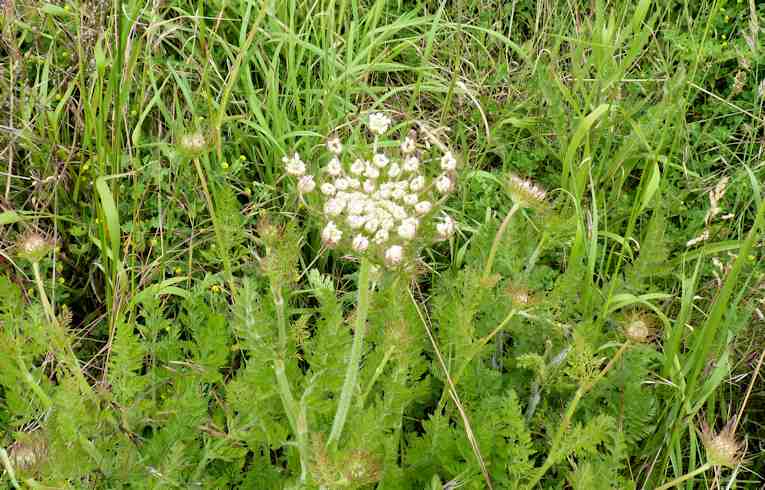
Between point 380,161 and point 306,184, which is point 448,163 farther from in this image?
point 306,184

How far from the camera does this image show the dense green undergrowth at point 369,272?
1759mm

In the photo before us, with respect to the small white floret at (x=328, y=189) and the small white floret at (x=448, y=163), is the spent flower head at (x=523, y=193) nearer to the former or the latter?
the small white floret at (x=448, y=163)

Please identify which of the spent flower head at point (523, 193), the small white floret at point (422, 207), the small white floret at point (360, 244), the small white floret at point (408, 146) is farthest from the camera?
the spent flower head at point (523, 193)

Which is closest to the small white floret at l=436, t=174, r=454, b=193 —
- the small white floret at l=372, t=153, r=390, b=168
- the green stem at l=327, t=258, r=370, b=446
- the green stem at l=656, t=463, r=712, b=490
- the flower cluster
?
the flower cluster

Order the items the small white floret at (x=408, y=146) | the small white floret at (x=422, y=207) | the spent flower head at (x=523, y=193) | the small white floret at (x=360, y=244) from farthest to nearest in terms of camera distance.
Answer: the spent flower head at (x=523, y=193), the small white floret at (x=408, y=146), the small white floret at (x=422, y=207), the small white floret at (x=360, y=244)

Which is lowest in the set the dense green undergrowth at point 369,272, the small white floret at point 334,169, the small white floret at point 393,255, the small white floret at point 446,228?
the dense green undergrowth at point 369,272

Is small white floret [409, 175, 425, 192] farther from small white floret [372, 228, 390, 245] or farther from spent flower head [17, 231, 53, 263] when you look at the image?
spent flower head [17, 231, 53, 263]

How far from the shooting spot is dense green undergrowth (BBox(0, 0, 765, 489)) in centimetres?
176

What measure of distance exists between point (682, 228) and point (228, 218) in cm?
169

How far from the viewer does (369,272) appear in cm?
160

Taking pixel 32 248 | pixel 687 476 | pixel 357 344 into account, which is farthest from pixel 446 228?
pixel 32 248

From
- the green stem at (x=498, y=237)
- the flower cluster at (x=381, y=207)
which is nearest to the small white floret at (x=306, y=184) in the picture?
the flower cluster at (x=381, y=207)

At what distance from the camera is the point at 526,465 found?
1771 millimetres

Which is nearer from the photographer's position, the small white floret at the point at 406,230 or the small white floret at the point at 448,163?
the small white floret at the point at 406,230
